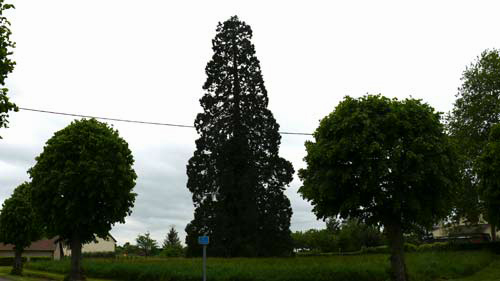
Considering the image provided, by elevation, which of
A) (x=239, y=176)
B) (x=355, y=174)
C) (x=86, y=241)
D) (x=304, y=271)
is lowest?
(x=304, y=271)

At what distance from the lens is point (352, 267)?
26.2m

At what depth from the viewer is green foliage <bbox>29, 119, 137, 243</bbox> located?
28.3 metres

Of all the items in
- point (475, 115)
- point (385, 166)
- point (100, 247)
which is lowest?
point (100, 247)

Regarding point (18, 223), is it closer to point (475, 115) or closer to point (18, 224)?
point (18, 224)

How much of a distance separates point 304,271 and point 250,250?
14.6m

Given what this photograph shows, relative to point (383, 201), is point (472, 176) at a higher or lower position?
higher

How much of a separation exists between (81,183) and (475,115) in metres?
36.4

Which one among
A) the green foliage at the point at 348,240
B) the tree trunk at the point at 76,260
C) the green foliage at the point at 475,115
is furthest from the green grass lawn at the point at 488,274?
the green foliage at the point at 348,240

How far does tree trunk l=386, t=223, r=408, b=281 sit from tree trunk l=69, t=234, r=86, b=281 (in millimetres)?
17766

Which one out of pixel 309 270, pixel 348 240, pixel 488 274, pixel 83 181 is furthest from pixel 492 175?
pixel 348 240

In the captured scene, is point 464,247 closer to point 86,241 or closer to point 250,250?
point 250,250

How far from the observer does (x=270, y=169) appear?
44.1 m

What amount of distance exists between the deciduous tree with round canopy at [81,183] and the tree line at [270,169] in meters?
0.06

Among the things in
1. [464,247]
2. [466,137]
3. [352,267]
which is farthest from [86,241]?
[466,137]
